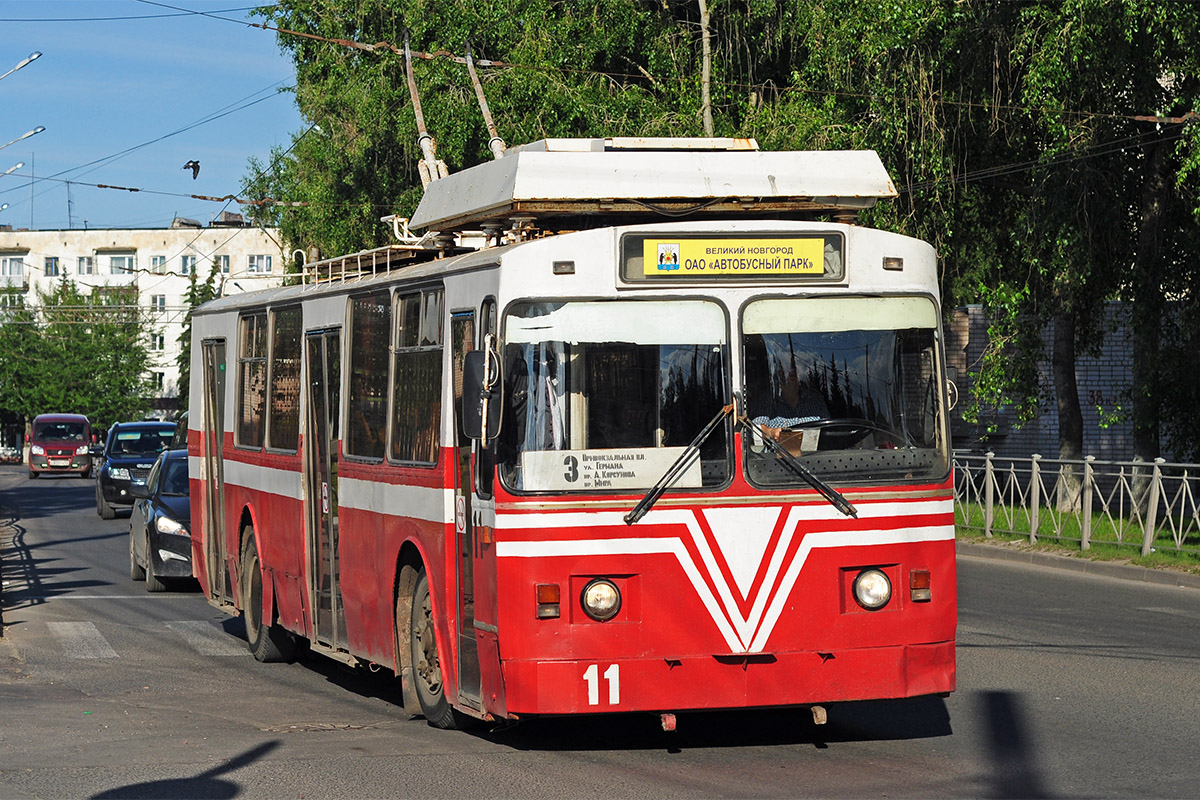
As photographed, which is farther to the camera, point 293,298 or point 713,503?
point 293,298

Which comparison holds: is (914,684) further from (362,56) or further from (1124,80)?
(362,56)

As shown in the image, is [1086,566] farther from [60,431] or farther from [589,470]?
[60,431]

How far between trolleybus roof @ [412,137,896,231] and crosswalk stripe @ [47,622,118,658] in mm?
6001

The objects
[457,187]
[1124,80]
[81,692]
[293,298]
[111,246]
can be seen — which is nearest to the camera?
[457,187]

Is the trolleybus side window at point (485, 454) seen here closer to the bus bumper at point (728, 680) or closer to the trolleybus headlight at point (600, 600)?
the trolleybus headlight at point (600, 600)

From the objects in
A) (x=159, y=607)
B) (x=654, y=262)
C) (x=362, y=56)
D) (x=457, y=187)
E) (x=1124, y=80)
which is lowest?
(x=159, y=607)

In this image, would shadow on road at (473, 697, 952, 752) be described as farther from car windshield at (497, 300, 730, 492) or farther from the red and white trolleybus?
car windshield at (497, 300, 730, 492)

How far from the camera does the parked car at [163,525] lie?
18.0 meters

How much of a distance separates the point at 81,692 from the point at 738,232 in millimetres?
5900

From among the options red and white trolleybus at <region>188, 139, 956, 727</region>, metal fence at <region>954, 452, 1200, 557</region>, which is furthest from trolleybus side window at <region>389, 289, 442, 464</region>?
metal fence at <region>954, 452, 1200, 557</region>

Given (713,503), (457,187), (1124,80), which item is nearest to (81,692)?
(457,187)

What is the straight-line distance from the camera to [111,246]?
112 meters

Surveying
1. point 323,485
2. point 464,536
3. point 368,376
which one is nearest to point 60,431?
point 323,485

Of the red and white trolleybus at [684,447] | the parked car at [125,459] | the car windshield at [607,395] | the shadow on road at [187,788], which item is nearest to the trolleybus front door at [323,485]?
the red and white trolleybus at [684,447]
